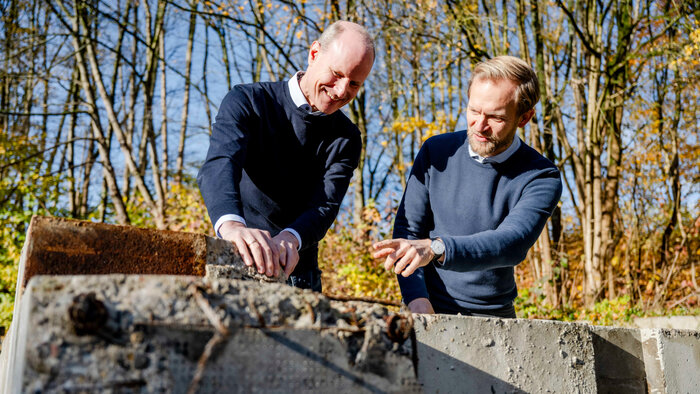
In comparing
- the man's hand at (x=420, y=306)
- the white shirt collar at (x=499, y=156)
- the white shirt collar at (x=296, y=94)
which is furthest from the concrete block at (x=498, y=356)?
the white shirt collar at (x=296, y=94)

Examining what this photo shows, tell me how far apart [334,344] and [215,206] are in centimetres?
114

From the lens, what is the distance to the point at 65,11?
11.1 metres

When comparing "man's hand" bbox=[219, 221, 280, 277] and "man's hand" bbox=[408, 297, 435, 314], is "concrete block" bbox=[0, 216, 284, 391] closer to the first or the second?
"man's hand" bbox=[219, 221, 280, 277]

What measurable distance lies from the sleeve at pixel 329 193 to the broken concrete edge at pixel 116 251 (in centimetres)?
49

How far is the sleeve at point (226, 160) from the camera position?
2.31 meters

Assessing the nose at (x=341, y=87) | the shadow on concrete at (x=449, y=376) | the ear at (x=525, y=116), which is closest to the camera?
the shadow on concrete at (x=449, y=376)

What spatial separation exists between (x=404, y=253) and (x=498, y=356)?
0.47m

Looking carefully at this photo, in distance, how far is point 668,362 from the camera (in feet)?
8.76

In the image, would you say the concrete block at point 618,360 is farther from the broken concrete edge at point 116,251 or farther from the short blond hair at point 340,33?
the short blond hair at point 340,33

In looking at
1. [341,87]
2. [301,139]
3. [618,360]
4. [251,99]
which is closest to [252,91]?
[251,99]

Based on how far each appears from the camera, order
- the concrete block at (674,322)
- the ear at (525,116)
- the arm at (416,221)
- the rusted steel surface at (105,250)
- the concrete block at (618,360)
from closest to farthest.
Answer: the rusted steel surface at (105,250) < the concrete block at (618,360) < the arm at (416,221) < the ear at (525,116) < the concrete block at (674,322)

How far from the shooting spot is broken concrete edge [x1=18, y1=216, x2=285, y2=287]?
1.68 m

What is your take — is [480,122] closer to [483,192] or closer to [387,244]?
[483,192]

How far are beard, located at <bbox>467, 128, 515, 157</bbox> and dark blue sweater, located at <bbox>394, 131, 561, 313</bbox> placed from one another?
0.07 meters
